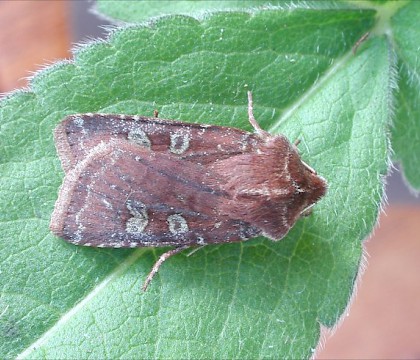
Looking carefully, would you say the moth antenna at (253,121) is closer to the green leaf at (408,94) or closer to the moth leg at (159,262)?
the moth leg at (159,262)

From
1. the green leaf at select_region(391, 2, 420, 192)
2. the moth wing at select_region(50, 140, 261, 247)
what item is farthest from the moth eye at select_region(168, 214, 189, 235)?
the green leaf at select_region(391, 2, 420, 192)

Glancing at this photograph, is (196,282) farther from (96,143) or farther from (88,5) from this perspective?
(88,5)

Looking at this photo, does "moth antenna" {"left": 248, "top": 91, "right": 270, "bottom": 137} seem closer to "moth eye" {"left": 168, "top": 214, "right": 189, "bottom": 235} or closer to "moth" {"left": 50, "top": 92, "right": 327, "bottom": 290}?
"moth" {"left": 50, "top": 92, "right": 327, "bottom": 290}

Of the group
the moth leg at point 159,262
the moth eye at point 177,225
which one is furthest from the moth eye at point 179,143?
the moth leg at point 159,262

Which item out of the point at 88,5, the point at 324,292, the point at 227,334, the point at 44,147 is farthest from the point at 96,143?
the point at 88,5

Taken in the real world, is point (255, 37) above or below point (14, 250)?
above
